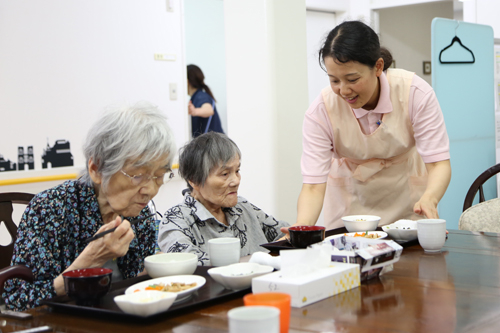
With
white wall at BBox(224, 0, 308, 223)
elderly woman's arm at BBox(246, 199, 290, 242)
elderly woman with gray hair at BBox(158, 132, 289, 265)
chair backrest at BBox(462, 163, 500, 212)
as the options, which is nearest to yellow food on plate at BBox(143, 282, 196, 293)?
elderly woman with gray hair at BBox(158, 132, 289, 265)

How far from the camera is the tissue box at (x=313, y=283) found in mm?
1147

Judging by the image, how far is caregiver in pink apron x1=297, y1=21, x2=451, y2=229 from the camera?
2059mm

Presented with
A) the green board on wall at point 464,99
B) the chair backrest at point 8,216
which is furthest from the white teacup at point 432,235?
the green board on wall at point 464,99

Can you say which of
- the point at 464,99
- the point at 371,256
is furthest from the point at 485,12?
the point at 371,256

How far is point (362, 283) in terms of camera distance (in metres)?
1.33

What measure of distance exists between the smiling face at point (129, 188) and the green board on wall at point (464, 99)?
2.77 metres

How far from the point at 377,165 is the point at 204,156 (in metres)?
→ 0.74

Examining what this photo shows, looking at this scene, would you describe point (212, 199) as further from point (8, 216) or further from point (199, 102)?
point (199, 102)

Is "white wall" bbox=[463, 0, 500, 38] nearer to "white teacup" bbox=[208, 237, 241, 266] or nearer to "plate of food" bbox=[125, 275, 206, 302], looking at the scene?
"white teacup" bbox=[208, 237, 241, 266]

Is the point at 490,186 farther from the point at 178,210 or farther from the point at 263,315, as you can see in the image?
the point at 263,315

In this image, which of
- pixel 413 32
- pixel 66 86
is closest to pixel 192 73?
pixel 66 86

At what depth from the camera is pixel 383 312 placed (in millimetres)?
1110

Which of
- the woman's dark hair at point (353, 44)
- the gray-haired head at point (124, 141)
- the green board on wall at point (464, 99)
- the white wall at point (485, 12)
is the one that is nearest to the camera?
the gray-haired head at point (124, 141)

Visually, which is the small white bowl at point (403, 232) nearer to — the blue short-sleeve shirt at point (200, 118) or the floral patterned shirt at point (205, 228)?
the floral patterned shirt at point (205, 228)
